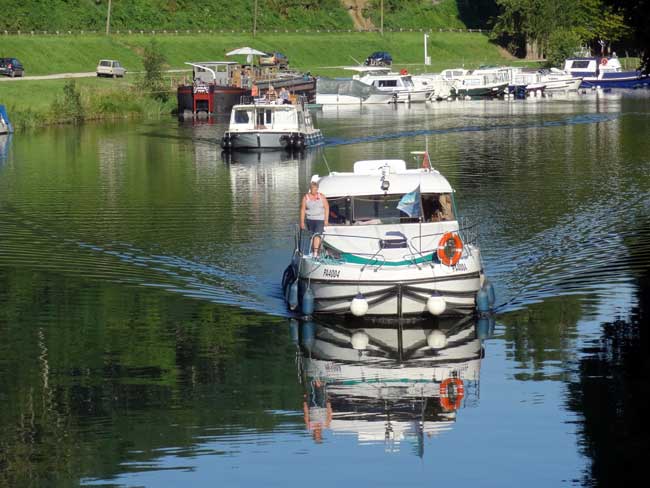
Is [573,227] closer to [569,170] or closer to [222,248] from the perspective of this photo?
[222,248]

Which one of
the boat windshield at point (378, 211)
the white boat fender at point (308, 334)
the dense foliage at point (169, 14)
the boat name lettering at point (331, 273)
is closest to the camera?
the white boat fender at point (308, 334)

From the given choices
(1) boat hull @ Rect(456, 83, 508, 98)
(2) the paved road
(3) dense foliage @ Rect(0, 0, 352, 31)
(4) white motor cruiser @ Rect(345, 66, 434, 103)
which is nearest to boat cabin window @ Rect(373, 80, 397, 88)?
(4) white motor cruiser @ Rect(345, 66, 434, 103)

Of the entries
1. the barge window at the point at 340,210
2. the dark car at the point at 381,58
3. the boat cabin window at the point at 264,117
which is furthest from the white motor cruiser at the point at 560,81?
the barge window at the point at 340,210

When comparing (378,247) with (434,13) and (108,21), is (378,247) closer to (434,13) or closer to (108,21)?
(108,21)

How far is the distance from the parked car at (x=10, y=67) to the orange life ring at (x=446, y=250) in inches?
3038

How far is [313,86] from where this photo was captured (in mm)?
98938

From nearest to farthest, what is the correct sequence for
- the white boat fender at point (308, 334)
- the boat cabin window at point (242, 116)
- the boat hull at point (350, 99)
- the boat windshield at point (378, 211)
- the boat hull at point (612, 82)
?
the white boat fender at point (308, 334) → the boat windshield at point (378, 211) → the boat cabin window at point (242, 116) → the boat hull at point (350, 99) → the boat hull at point (612, 82)

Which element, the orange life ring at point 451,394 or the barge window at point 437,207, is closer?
the orange life ring at point 451,394

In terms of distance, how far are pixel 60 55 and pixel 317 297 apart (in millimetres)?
89240

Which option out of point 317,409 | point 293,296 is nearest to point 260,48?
point 293,296

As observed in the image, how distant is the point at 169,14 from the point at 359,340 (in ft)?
368

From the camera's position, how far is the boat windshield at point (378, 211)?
90.2 ft

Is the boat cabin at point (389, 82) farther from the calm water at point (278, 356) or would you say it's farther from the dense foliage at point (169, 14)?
the calm water at point (278, 356)

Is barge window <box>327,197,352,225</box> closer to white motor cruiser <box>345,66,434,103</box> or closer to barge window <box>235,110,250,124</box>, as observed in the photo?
barge window <box>235,110,250,124</box>
